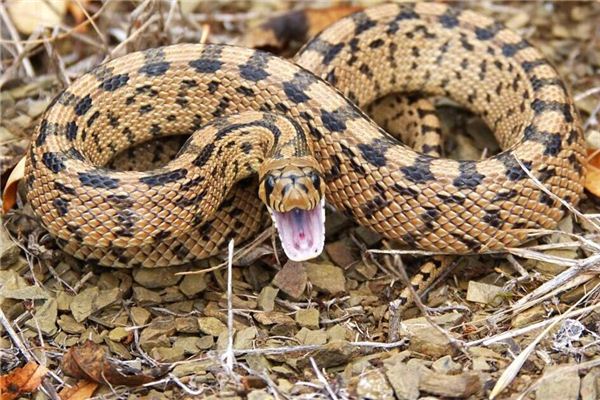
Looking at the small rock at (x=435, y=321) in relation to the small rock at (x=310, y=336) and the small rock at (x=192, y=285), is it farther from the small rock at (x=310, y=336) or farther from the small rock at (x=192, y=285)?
the small rock at (x=192, y=285)

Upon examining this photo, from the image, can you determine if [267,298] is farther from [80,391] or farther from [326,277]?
[80,391]

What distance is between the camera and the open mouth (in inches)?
255

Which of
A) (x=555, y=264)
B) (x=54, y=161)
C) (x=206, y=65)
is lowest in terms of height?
(x=555, y=264)

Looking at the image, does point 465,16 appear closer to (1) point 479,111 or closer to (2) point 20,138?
(1) point 479,111

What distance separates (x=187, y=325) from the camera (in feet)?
21.5

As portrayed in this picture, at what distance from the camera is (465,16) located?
8438 millimetres

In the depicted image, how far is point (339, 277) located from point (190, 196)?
147cm

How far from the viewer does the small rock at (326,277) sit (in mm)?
6910

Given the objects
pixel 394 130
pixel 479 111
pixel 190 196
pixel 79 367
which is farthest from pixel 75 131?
pixel 479 111

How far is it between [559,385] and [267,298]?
239 cm

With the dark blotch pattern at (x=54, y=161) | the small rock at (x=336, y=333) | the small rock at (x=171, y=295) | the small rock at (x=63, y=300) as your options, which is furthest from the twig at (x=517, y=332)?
the dark blotch pattern at (x=54, y=161)

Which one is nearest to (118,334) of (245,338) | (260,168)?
(245,338)

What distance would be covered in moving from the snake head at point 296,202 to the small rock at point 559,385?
194 centimetres

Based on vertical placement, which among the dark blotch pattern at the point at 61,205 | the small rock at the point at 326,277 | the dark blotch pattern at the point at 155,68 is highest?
the dark blotch pattern at the point at 155,68
